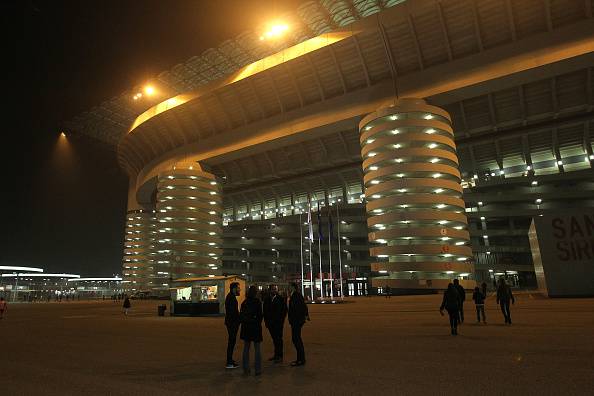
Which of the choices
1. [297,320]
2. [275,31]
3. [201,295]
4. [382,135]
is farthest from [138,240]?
[297,320]

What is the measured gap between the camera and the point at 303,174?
66250mm

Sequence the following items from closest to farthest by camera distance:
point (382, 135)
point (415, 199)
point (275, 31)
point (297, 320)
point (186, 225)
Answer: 1. point (297, 320)
2. point (415, 199)
3. point (382, 135)
4. point (275, 31)
5. point (186, 225)

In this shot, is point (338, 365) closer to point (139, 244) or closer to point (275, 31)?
point (275, 31)

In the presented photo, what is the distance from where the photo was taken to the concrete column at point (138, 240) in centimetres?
8712

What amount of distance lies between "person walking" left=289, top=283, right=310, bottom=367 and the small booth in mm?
16069

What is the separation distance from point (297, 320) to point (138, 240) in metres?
87.7

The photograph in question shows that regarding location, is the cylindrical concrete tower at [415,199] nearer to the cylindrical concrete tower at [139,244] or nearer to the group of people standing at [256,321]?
the group of people standing at [256,321]

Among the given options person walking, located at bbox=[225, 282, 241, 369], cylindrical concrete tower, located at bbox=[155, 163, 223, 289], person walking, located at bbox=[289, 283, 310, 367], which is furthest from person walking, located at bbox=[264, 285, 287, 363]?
cylindrical concrete tower, located at bbox=[155, 163, 223, 289]

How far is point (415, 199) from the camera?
4009 cm

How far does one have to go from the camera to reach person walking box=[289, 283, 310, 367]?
7840 mm

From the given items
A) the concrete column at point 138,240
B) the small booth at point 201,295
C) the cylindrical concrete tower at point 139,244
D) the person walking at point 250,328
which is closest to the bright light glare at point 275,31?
the small booth at point 201,295

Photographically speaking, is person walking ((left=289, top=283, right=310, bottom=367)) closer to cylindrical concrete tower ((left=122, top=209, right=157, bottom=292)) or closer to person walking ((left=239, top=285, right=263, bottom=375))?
person walking ((left=239, top=285, right=263, bottom=375))

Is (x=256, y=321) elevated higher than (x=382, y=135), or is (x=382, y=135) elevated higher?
(x=382, y=135)

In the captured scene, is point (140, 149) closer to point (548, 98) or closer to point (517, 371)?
point (548, 98)
